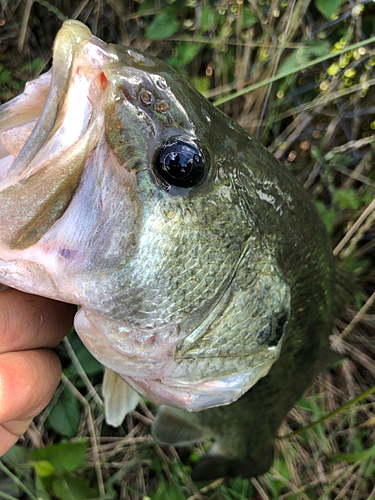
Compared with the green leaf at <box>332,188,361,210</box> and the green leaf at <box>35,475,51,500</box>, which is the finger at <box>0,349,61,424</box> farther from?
the green leaf at <box>332,188,361,210</box>

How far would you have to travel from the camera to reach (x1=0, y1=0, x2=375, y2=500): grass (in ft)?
6.08

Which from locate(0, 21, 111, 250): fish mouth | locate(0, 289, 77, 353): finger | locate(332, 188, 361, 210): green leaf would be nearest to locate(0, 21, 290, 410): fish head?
locate(0, 21, 111, 250): fish mouth

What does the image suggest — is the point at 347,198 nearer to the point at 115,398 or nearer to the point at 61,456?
the point at 115,398

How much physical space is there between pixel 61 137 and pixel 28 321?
0.48 meters

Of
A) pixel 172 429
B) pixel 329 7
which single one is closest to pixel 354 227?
pixel 329 7

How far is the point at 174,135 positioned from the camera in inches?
28.3

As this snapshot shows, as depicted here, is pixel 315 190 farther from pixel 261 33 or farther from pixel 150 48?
pixel 150 48

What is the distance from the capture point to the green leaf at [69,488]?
1411 mm

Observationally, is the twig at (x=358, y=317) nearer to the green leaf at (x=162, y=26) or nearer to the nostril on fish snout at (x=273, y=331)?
the nostril on fish snout at (x=273, y=331)

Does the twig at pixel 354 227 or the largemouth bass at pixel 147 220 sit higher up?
the twig at pixel 354 227

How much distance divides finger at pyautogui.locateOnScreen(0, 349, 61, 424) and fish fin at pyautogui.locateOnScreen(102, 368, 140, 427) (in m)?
0.28

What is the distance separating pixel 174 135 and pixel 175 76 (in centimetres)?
13

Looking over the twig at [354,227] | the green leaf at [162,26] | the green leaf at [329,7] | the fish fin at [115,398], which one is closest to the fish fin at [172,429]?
the fish fin at [115,398]

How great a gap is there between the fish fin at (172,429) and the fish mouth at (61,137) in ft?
3.32
